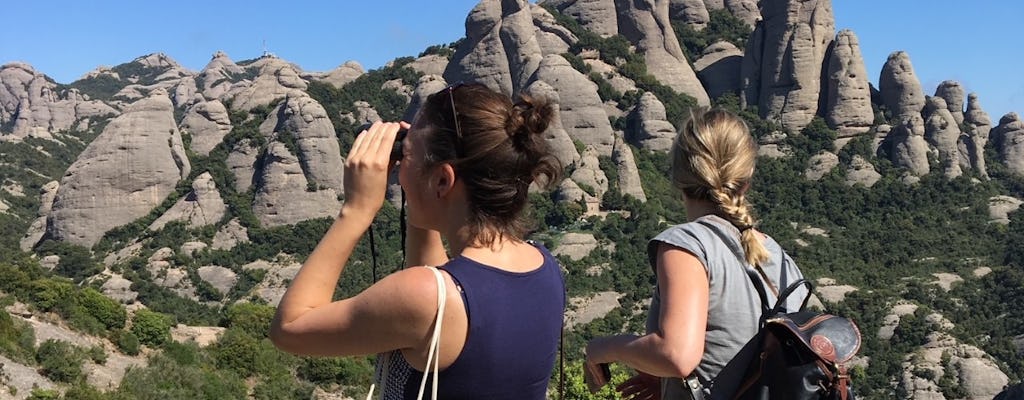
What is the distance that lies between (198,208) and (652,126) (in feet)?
90.7

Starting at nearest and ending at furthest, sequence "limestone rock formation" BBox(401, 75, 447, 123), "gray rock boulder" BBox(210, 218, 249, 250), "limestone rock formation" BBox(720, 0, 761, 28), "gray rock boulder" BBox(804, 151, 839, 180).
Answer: "gray rock boulder" BBox(210, 218, 249, 250) → "gray rock boulder" BBox(804, 151, 839, 180) → "limestone rock formation" BBox(401, 75, 447, 123) → "limestone rock formation" BBox(720, 0, 761, 28)

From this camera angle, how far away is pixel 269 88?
5922cm

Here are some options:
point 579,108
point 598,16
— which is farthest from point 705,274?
point 598,16

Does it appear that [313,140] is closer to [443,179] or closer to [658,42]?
[658,42]

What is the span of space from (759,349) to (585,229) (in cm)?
4329

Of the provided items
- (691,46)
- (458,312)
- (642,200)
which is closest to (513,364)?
(458,312)

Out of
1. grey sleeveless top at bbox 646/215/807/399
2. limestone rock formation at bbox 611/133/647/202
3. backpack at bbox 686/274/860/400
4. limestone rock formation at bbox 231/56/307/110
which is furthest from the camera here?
limestone rock formation at bbox 231/56/307/110

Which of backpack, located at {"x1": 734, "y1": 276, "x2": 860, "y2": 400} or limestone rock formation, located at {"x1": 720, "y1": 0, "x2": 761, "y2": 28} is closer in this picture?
backpack, located at {"x1": 734, "y1": 276, "x2": 860, "y2": 400}

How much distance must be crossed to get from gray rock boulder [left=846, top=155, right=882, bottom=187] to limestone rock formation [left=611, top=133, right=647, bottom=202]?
12289mm

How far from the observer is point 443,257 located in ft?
7.93

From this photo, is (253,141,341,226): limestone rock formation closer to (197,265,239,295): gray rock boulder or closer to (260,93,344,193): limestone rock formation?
(260,93,344,193): limestone rock formation

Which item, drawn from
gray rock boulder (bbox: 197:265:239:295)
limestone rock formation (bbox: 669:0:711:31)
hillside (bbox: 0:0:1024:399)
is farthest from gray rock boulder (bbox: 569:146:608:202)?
limestone rock formation (bbox: 669:0:711:31)

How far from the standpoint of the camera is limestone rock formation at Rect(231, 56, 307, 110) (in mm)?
57688

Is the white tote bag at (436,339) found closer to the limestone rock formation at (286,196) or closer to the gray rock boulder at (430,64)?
the limestone rock formation at (286,196)
